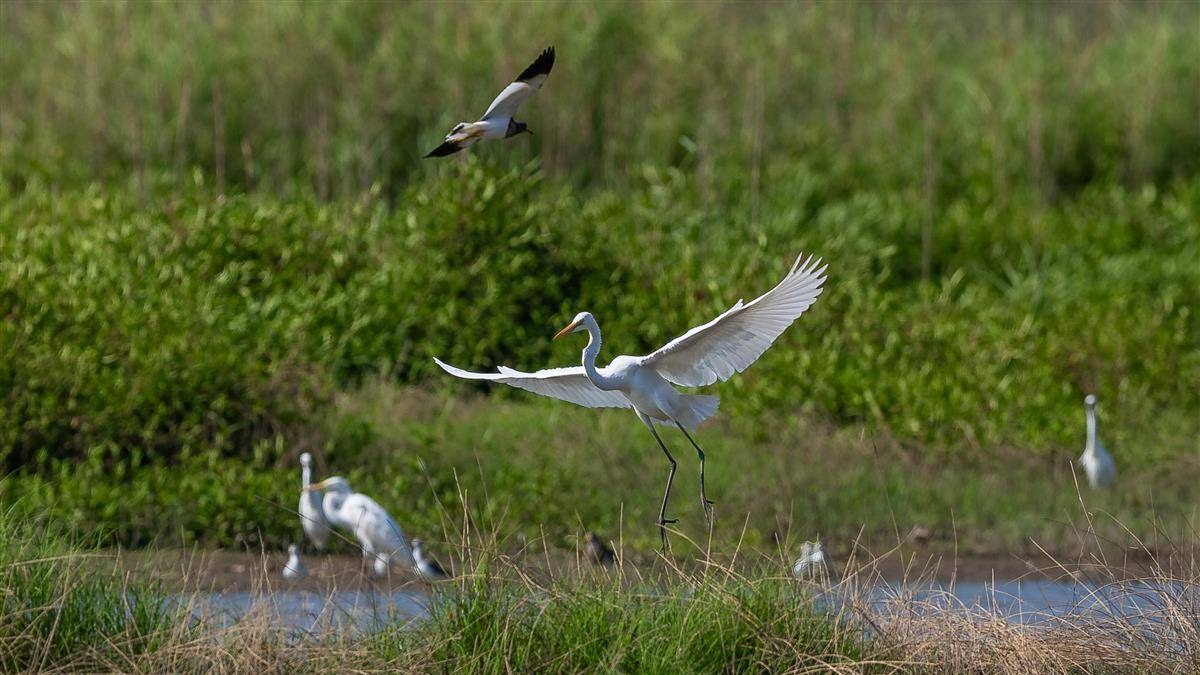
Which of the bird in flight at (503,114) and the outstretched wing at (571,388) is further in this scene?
the outstretched wing at (571,388)

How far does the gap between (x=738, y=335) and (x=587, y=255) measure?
720cm

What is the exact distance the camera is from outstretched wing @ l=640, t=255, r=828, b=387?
4.56 meters

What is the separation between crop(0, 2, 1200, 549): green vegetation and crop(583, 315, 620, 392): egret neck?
6.75 feet

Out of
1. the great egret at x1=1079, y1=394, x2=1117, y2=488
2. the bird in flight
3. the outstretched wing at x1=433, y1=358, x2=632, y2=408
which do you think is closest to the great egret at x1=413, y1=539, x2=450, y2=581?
the outstretched wing at x1=433, y1=358, x2=632, y2=408

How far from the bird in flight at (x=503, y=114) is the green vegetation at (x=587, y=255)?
2490mm

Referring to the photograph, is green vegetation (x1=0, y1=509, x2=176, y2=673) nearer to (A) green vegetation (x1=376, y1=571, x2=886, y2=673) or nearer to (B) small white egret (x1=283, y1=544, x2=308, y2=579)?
(A) green vegetation (x1=376, y1=571, x2=886, y2=673)

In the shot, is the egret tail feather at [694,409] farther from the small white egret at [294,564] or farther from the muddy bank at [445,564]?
the small white egret at [294,564]

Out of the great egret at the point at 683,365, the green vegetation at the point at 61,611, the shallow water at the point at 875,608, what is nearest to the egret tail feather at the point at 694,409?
the great egret at the point at 683,365

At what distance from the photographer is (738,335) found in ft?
15.7

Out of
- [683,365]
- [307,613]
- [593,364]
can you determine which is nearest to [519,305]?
[307,613]

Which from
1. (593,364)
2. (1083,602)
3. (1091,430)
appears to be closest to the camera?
(593,364)

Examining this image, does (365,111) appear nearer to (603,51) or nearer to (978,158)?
(603,51)

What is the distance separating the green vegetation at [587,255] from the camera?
29.7 ft

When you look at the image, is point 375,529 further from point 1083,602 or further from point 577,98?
point 577,98
